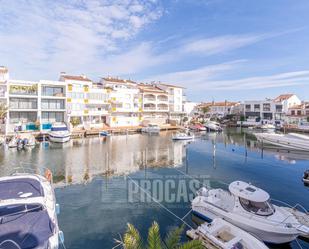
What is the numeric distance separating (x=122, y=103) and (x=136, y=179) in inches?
1622

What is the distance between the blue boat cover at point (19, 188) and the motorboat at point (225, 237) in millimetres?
7539

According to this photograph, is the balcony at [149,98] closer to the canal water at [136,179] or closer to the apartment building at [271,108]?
the canal water at [136,179]

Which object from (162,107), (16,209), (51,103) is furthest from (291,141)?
(51,103)

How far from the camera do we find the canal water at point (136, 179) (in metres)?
12.6

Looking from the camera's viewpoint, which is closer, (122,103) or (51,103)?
(51,103)

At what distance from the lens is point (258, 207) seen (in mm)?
11031

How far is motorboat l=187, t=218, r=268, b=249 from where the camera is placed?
8625 millimetres

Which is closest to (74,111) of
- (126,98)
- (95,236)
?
(126,98)

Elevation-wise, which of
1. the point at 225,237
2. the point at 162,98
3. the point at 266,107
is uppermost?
the point at 162,98

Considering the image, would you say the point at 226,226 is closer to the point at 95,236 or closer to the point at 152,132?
the point at 95,236

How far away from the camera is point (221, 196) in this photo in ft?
43.0

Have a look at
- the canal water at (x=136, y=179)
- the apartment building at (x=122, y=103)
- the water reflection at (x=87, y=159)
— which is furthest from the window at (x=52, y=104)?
the canal water at (x=136, y=179)

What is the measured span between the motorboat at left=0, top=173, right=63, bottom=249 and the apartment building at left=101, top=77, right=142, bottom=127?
47225 mm

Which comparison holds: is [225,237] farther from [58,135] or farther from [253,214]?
[58,135]
